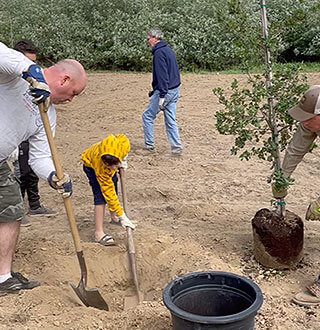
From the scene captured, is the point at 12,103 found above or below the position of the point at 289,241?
above

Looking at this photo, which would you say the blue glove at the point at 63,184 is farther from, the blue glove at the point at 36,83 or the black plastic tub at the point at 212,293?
the black plastic tub at the point at 212,293

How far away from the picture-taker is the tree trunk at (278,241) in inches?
188

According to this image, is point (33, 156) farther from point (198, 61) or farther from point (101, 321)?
point (198, 61)

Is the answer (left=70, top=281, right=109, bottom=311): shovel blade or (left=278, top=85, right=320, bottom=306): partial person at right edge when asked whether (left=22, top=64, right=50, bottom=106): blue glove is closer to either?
(left=70, top=281, right=109, bottom=311): shovel blade

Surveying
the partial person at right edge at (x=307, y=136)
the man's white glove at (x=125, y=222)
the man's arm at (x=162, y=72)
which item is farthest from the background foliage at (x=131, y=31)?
the man's white glove at (x=125, y=222)

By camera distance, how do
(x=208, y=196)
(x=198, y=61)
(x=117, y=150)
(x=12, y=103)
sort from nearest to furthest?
(x=12, y=103)
(x=117, y=150)
(x=208, y=196)
(x=198, y=61)

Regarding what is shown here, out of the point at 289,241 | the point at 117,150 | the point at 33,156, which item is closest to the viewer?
the point at 33,156

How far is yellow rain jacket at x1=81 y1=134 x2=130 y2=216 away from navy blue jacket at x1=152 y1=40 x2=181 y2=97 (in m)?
3.02

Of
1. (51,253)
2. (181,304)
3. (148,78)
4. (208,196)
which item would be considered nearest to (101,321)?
(181,304)

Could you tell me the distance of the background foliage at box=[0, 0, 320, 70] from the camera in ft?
53.1

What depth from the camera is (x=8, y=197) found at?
4.36m

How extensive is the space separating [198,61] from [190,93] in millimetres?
4422

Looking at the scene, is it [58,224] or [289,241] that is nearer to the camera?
[289,241]

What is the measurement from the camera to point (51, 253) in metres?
5.24
